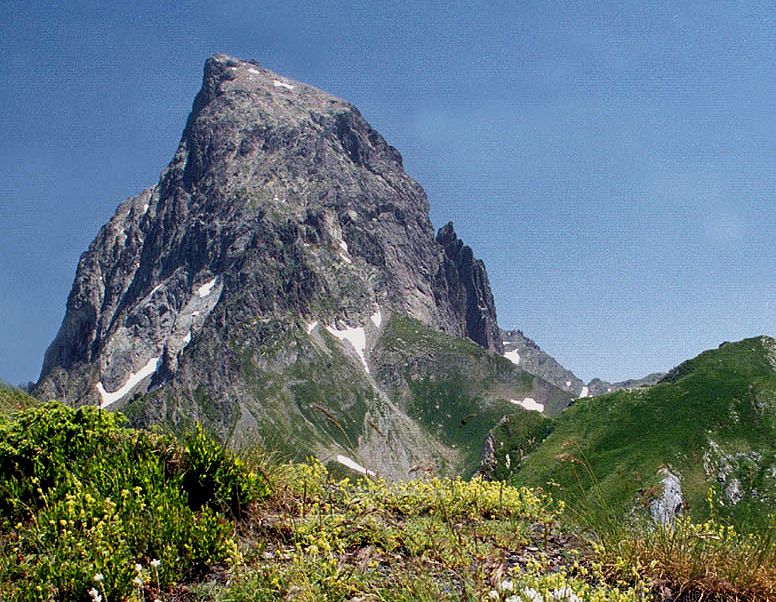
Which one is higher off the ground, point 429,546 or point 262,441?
point 262,441

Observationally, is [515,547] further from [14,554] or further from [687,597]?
[14,554]

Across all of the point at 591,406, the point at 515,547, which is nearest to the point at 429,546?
the point at 515,547

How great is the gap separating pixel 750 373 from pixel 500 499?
3846 inches

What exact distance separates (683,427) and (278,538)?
282 feet

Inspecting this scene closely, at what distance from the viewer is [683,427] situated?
8231 centimetres

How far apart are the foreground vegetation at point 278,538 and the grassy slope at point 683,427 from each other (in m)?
60.5

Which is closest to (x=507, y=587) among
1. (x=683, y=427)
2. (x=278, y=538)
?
(x=278, y=538)

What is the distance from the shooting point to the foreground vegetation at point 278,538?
6715 mm

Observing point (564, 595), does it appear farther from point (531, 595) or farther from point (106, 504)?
point (106, 504)

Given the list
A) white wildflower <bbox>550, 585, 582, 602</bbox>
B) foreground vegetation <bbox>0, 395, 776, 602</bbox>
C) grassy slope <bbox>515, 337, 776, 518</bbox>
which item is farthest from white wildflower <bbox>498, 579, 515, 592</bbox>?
grassy slope <bbox>515, 337, 776, 518</bbox>

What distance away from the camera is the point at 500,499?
10.2 metres

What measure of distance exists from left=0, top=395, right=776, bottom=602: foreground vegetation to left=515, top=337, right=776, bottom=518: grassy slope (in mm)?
60455

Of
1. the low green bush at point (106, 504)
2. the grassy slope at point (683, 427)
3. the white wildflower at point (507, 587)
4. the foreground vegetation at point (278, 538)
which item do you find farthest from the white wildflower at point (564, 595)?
the grassy slope at point (683, 427)

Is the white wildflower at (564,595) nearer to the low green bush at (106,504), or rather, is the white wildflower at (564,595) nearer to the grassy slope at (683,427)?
the low green bush at (106,504)
